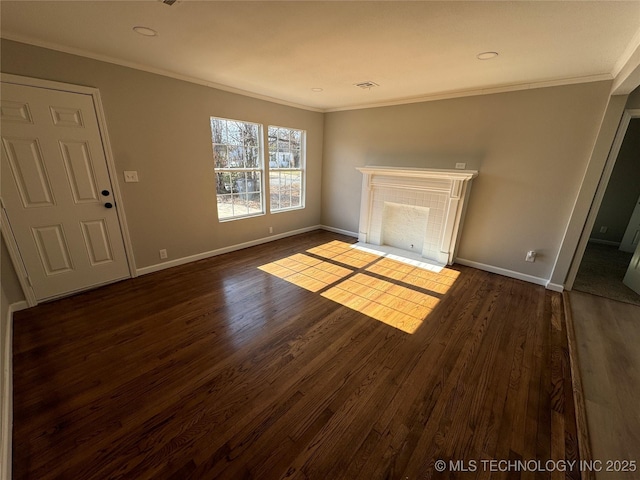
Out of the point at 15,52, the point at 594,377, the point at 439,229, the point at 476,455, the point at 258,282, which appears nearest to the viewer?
the point at 476,455

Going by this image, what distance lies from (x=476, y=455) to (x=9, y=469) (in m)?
2.32

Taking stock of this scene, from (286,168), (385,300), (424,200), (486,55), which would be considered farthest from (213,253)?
(486,55)

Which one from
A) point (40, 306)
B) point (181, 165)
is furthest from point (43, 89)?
point (40, 306)

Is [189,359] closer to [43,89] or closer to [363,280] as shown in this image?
[363,280]

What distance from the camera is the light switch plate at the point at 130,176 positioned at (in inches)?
113

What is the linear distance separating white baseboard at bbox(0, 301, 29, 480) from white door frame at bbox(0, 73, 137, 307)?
1.27 ft

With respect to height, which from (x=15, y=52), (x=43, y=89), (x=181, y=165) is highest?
(x=15, y=52)

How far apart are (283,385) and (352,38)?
262 cm

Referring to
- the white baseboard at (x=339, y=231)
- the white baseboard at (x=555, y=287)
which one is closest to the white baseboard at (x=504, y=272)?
the white baseboard at (x=555, y=287)

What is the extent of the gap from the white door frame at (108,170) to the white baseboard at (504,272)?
15.0 feet

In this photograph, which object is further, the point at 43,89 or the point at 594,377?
the point at 43,89

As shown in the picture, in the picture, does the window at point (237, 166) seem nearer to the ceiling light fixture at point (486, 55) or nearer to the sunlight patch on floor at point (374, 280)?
the sunlight patch on floor at point (374, 280)

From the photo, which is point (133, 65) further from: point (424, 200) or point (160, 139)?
point (424, 200)

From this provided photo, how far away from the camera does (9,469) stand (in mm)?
1194
